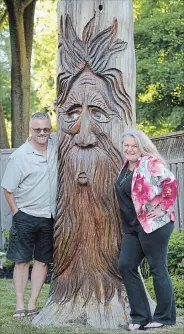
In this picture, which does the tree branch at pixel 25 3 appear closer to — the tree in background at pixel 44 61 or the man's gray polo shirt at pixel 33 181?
the man's gray polo shirt at pixel 33 181

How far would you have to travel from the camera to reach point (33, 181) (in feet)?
22.2

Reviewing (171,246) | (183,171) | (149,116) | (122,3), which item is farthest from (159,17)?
(122,3)

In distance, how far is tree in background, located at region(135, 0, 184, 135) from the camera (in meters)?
24.6

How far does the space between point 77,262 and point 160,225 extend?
1017 millimetres

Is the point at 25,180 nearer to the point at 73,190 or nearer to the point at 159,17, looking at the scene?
the point at 73,190

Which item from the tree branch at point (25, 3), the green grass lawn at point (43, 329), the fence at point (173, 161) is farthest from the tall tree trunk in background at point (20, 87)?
the green grass lawn at point (43, 329)

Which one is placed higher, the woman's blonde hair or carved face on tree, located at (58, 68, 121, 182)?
carved face on tree, located at (58, 68, 121, 182)

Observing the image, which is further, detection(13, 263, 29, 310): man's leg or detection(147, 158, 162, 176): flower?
detection(13, 263, 29, 310): man's leg

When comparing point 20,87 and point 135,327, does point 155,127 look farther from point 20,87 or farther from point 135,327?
point 135,327

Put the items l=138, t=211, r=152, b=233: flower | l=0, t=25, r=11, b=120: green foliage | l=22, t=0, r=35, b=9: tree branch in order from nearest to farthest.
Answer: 1. l=138, t=211, r=152, b=233: flower
2. l=22, t=0, r=35, b=9: tree branch
3. l=0, t=25, r=11, b=120: green foliage

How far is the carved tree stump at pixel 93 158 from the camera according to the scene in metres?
6.52

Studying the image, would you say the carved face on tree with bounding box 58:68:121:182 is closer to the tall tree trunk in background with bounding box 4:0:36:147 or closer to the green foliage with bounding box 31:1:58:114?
the tall tree trunk in background with bounding box 4:0:36:147

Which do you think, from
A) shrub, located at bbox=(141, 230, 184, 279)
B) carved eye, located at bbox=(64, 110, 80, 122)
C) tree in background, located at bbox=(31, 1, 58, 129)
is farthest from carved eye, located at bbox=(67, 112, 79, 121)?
tree in background, located at bbox=(31, 1, 58, 129)

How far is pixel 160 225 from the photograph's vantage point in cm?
599
